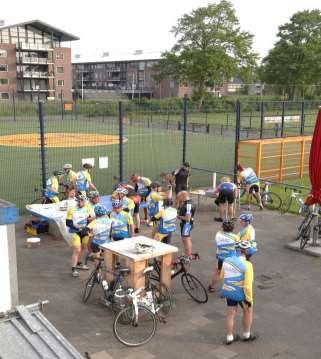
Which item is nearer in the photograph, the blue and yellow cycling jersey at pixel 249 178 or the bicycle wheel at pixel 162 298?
the bicycle wheel at pixel 162 298

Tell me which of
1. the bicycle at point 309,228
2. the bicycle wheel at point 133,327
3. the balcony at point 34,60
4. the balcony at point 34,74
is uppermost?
the balcony at point 34,60

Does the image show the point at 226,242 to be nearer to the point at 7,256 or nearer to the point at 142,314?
the point at 142,314

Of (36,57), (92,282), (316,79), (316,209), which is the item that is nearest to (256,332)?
(92,282)

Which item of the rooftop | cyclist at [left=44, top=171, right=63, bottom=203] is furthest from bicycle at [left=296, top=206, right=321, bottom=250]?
the rooftop

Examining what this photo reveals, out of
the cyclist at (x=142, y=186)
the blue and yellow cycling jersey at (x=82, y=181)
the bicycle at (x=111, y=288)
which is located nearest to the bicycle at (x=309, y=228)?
the cyclist at (x=142, y=186)

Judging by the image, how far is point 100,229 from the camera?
9.32 metres

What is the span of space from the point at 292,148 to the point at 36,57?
61.1 metres

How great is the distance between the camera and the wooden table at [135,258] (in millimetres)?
7965

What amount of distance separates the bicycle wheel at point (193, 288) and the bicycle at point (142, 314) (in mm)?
781

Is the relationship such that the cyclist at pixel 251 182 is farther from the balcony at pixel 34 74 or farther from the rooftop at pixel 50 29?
the rooftop at pixel 50 29

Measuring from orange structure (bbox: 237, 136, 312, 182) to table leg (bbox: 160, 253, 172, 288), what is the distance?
1075 centimetres

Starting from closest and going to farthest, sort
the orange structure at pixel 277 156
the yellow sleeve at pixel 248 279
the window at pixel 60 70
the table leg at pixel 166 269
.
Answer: the yellow sleeve at pixel 248 279
the table leg at pixel 166 269
the orange structure at pixel 277 156
the window at pixel 60 70

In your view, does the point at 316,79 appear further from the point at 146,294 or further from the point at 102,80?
the point at 146,294

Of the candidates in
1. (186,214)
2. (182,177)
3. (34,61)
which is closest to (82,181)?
(182,177)
